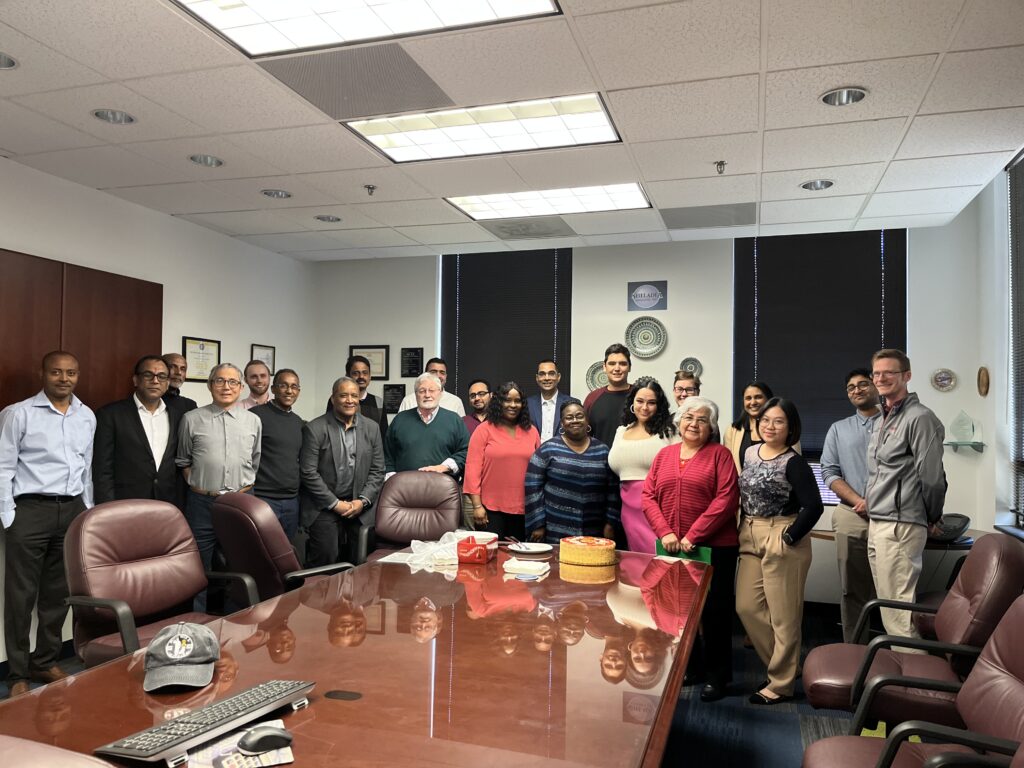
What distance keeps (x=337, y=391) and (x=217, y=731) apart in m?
3.46

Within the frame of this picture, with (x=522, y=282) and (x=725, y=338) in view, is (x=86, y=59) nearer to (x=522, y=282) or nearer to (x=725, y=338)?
(x=522, y=282)

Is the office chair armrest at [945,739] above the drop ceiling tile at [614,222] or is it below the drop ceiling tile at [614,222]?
below

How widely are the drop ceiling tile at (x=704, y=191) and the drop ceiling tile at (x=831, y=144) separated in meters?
0.31

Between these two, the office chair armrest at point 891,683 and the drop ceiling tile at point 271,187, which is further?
the drop ceiling tile at point 271,187

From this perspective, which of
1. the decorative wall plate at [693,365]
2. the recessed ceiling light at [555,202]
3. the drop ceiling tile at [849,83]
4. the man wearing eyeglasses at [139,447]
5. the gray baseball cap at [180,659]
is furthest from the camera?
the decorative wall plate at [693,365]

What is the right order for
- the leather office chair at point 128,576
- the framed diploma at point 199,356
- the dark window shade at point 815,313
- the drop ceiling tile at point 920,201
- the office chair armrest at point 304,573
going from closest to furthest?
the leather office chair at point 128,576 → the office chair armrest at point 304,573 → the drop ceiling tile at point 920,201 → the framed diploma at point 199,356 → the dark window shade at point 815,313

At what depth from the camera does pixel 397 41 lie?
2.89 meters

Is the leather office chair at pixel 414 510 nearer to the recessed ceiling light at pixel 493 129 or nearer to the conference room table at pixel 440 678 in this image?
the conference room table at pixel 440 678

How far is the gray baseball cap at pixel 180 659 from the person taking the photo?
168 cm

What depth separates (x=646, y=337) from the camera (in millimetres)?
6758

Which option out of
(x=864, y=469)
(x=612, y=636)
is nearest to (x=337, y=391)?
(x=612, y=636)

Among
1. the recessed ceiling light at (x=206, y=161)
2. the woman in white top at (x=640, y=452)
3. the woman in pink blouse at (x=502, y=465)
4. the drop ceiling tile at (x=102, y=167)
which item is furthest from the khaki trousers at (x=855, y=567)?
the drop ceiling tile at (x=102, y=167)

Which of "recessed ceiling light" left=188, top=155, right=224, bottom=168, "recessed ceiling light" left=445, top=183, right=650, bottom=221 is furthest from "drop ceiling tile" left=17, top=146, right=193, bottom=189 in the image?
"recessed ceiling light" left=445, top=183, right=650, bottom=221

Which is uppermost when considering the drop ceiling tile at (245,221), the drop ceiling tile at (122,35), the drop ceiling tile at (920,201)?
the drop ceiling tile at (122,35)
